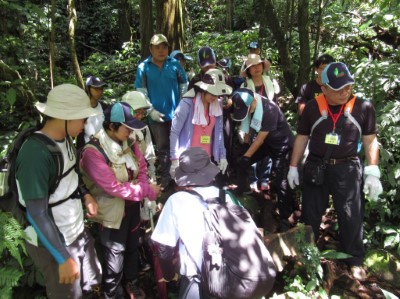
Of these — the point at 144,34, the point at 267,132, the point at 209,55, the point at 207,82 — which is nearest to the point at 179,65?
the point at 209,55

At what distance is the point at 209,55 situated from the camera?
4.87m

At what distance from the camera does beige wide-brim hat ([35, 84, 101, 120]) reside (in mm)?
2377

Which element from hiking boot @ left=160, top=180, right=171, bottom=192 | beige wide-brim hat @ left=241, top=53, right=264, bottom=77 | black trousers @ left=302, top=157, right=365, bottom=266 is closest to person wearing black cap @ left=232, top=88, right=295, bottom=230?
black trousers @ left=302, top=157, right=365, bottom=266

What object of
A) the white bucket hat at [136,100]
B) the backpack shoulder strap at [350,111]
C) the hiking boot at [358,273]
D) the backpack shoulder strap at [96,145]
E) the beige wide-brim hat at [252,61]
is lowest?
the hiking boot at [358,273]

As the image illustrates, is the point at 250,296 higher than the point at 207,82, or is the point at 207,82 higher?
the point at 207,82

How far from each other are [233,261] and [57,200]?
52.2 inches

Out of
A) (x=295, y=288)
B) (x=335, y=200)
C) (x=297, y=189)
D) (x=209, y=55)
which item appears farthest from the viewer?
(x=297, y=189)

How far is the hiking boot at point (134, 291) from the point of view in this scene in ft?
11.1

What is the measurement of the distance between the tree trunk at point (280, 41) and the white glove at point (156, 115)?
344 centimetres

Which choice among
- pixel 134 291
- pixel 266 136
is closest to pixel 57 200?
pixel 134 291

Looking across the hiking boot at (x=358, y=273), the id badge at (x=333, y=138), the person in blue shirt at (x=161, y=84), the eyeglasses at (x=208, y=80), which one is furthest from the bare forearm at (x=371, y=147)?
the person in blue shirt at (x=161, y=84)

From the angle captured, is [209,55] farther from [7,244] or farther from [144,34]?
[7,244]

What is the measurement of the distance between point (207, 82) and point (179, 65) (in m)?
1.22

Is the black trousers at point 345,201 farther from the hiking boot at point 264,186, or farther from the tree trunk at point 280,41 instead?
the tree trunk at point 280,41
